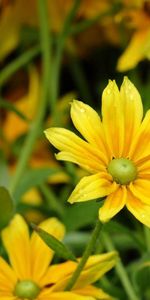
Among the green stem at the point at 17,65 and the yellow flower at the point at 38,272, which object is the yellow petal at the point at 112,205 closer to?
the yellow flower at the point at 38,272

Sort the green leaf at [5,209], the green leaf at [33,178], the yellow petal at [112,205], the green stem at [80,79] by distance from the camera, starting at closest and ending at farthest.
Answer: the yellow petal at [112,205]
the green leaf at [5,209]
the green leaf at [33,178]
the green stem at [80,79]

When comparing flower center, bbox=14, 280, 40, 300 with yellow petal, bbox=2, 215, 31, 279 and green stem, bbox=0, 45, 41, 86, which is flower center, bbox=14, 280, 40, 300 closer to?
yellow petal, bbox=2, 215, 31, 279

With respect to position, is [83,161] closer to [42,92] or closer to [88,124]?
[88,124]

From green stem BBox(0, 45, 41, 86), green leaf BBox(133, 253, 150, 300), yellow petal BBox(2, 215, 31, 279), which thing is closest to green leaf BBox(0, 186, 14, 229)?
yellow petal BBox(2, 215, 31, 279)

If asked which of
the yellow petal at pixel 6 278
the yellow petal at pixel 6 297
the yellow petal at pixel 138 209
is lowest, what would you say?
the yellow petal at pixel 6 297

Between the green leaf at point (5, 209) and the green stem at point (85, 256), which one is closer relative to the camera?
the green stem at point (85, 256)

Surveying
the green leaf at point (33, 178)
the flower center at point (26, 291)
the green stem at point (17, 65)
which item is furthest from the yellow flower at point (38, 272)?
the green stem at point (17, 65)
